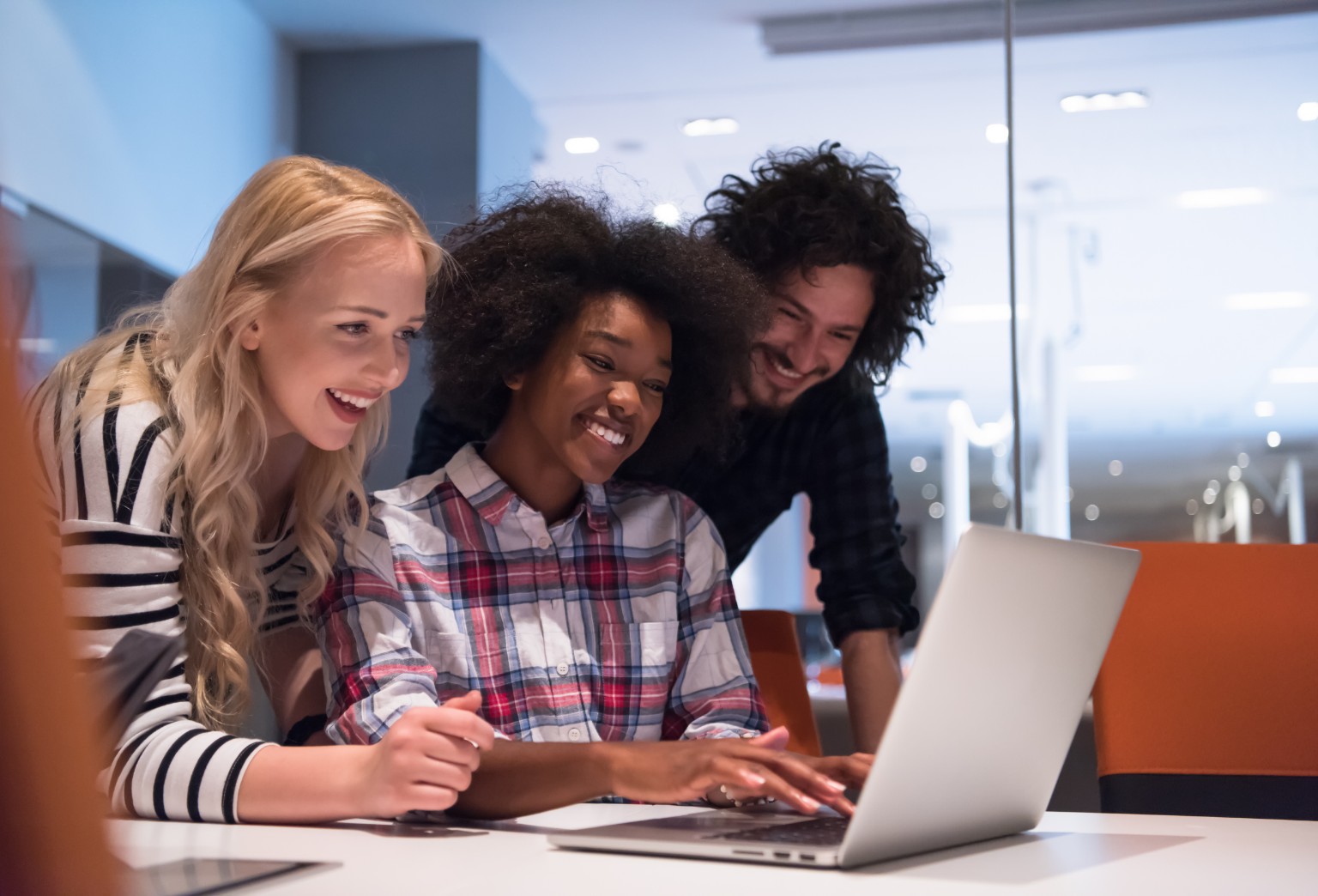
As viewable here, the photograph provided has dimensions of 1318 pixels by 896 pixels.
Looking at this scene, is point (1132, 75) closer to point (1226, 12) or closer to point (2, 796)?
point (1226, 12)

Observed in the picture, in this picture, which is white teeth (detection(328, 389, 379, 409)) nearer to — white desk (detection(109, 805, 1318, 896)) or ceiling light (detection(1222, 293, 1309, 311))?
white desk (detection(109, 805, 1318, 896))

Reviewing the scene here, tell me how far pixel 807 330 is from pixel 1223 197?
6.69 ft

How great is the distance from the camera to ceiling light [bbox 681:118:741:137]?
394 cm

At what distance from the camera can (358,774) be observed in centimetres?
96

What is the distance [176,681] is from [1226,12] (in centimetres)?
341

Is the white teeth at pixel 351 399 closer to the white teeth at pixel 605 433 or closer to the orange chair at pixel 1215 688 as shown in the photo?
the white teeth at pixel 605 433

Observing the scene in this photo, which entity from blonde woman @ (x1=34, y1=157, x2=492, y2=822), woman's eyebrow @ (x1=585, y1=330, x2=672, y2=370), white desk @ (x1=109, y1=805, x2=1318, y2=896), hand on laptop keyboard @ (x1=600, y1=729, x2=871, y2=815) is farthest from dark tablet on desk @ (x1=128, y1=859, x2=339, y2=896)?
woman's eyebrow @ (x1=585, y1=330, x2=672, y2=370)

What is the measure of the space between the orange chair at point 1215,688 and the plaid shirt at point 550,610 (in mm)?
428

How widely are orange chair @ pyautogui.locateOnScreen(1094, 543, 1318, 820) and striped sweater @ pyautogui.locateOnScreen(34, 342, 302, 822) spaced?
3.18 feet

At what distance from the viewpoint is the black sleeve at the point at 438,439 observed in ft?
6.05

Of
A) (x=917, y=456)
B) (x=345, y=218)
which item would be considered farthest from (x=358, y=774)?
(x=917, y=456)

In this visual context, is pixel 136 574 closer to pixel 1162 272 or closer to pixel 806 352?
pixel 806 352

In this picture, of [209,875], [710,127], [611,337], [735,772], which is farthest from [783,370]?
→ [710,127]

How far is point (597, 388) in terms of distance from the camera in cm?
148
